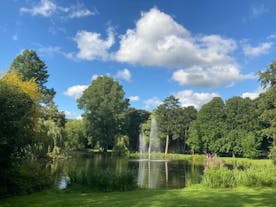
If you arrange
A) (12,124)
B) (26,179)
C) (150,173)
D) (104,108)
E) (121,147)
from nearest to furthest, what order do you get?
(12,124) → (26,179) → (150,173) → (121,147) → (104,108)

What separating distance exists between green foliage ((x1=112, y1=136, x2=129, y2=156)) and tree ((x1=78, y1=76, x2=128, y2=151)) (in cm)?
526

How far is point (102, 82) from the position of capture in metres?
71.2

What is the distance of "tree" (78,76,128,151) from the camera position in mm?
66812

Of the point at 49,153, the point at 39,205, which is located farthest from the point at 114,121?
the point at 39,205

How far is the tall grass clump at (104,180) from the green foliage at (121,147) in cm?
4373

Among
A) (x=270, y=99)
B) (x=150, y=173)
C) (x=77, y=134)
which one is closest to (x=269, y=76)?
(x=270, y=99)

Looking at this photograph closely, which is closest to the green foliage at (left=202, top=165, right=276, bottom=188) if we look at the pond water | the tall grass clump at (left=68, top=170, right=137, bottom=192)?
the pond water

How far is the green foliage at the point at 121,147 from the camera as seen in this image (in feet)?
193

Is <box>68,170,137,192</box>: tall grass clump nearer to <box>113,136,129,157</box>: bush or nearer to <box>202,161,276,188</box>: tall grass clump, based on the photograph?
<box>202,161,276,188</box>: tall grass clump

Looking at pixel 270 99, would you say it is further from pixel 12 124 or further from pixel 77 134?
pixel 77 134

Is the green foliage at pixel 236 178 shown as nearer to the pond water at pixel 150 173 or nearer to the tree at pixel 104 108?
the pond water at pixel 150 173

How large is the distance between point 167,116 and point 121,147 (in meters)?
11.0

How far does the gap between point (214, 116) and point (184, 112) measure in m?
8.99

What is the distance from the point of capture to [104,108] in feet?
222
